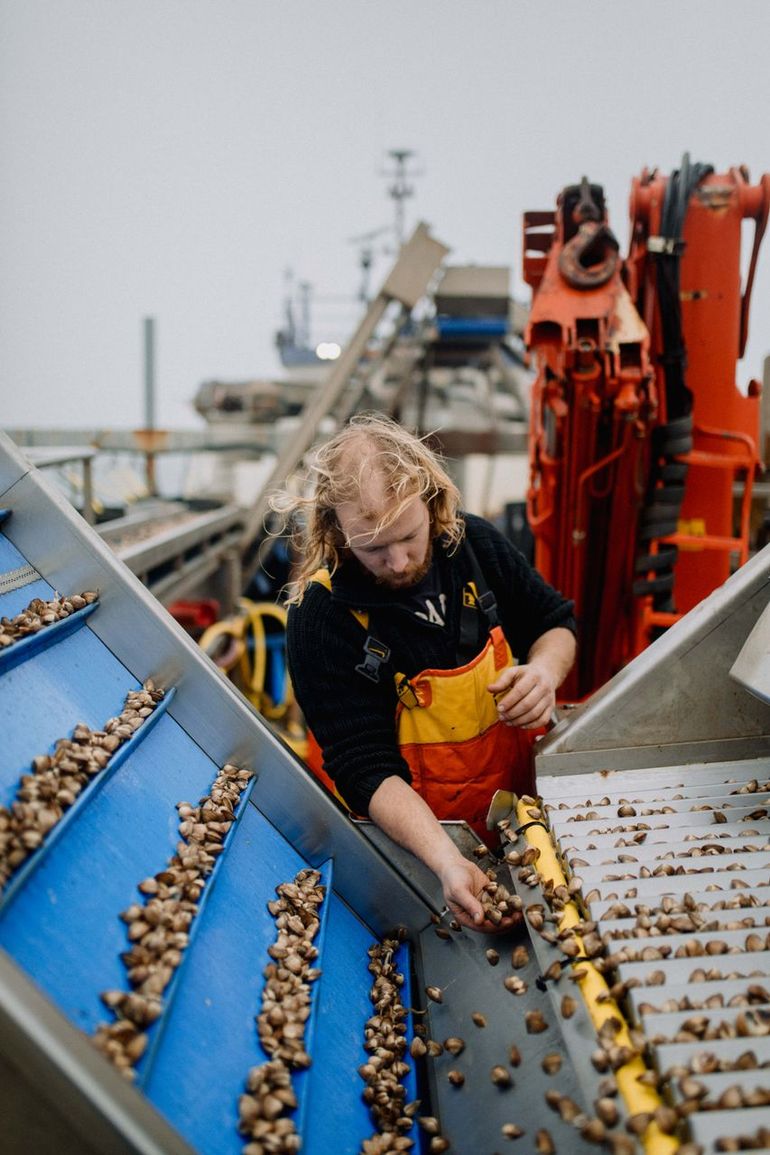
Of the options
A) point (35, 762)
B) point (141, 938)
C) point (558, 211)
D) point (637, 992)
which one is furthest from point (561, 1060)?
point (558, 211)

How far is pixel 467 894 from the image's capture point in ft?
5.96

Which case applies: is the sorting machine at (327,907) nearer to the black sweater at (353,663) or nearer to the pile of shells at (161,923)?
the pile of shells at (161,923)

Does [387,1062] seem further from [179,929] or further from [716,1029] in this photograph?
[716,1029]

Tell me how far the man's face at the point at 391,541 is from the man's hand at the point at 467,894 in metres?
0.75

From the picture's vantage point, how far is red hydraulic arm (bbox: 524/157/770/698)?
3.31 meters

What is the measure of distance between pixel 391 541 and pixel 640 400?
166cm

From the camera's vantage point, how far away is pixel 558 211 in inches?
141

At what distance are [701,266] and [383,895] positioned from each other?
3042mm

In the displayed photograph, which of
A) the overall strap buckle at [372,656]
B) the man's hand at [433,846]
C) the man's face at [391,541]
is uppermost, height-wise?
the man's face at [391,541]

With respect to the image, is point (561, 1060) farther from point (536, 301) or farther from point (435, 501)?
point (536, 301)

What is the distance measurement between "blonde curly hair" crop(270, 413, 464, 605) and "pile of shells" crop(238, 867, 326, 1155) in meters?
0.86

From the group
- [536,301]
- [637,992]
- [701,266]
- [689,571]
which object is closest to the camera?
[637,992]

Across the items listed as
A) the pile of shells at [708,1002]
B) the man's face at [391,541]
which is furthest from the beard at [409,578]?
the pile of shells at [708,1002]

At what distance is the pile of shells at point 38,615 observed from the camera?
5.55 ft
